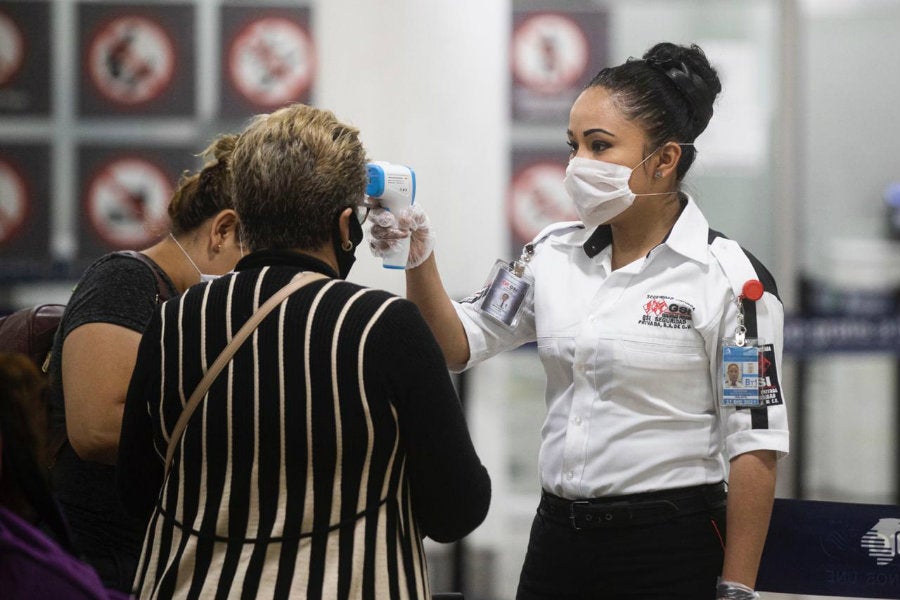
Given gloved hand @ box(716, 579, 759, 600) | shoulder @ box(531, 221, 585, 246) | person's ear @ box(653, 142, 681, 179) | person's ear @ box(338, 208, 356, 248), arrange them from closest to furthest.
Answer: person's ear @ box(338, 208, 356, 248) < gloved hand @ box(716, 579, 759, 600) < person's ear @ box(653, 142, 681, 179) < shoulder @ box(531, 221, 585, 246)

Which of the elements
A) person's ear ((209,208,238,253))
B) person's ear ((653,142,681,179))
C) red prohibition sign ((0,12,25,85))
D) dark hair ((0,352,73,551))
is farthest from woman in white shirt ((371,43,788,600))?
red prohibition sign ((0,12,25,85))

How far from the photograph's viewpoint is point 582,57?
4547mm

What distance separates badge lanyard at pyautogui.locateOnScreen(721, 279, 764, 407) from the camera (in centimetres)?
194

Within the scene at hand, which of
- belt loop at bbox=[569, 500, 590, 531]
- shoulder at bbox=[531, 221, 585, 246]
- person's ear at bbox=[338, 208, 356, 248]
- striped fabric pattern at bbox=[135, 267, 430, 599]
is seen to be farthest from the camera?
shoulder at bbox=[531, 221, 585, 246]

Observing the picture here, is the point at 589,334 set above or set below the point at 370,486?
above

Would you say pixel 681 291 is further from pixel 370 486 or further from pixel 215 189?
pixel 215 189

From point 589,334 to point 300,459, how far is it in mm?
653

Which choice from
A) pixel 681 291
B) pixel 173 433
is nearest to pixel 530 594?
pixel 681 291

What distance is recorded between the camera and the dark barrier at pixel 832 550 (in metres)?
2.04

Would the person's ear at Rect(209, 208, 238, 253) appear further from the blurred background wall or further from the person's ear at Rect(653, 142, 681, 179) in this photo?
the blurred background wall

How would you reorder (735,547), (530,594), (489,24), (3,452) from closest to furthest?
(3,452)
(735,547)
(530,594)
(489,24)

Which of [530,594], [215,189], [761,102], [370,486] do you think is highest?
[761,102]

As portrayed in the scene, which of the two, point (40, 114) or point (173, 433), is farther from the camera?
point (40, 114)

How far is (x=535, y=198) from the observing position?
14.9 feet
